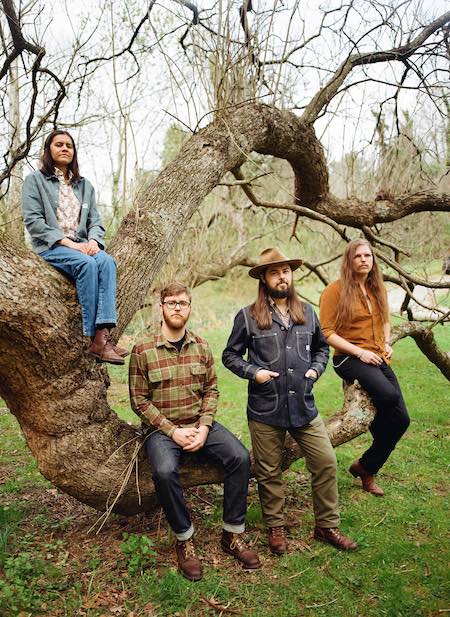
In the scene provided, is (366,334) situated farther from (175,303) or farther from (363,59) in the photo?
(363,59)

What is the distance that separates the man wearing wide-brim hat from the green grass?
0.80 ft

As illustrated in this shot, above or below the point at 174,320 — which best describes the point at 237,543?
below

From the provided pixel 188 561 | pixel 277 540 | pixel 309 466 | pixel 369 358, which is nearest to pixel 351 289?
pixel 369 358

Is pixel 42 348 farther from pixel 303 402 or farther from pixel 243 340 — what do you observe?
pixel 303 402

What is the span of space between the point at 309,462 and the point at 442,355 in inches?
125

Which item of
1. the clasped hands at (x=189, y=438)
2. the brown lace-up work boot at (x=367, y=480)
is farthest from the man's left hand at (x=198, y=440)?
the brown lace-up work boot at (x=367, y=480)

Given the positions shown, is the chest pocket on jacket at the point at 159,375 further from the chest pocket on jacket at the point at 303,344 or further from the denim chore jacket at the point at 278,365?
the chest pocket on jacket at the point at 303,344

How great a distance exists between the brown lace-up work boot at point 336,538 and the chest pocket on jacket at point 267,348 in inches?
48.8

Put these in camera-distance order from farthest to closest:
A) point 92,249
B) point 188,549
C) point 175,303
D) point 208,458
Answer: point 208,458, point 175,303, point 92,249, point 188,549

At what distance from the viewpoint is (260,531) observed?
3447 mm

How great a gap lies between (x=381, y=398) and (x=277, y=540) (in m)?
1.36

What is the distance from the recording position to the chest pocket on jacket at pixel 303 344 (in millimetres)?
3299

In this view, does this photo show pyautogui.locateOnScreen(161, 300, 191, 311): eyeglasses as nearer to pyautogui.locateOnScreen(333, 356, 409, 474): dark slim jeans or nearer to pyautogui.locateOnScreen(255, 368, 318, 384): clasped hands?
pyautogui.locateOnScreen(255, 368, 318, 384): clasped hands

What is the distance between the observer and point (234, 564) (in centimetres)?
305
